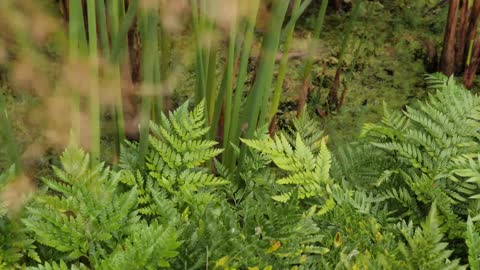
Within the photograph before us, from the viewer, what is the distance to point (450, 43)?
177 centimetres

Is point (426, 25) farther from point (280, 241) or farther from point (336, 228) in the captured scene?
point (280, 241)

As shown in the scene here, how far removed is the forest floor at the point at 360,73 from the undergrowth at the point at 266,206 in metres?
0.39

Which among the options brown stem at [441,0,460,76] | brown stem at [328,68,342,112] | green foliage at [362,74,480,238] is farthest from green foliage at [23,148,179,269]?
brown stem at [441,0,460,76]

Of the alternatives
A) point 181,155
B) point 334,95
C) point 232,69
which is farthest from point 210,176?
point 334,95

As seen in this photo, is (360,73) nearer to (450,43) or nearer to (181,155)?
→ (450,43)

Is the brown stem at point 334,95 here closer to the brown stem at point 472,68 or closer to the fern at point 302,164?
the brown stem at point 472,68

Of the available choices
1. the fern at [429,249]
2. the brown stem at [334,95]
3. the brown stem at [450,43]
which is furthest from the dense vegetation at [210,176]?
the brown stem at [450,43]

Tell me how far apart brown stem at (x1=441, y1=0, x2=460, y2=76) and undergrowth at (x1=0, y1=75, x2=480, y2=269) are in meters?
0.47

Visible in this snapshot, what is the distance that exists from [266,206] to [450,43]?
100 centimetres

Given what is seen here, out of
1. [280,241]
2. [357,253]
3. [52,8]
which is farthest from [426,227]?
[52,8]

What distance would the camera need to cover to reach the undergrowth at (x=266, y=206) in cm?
91

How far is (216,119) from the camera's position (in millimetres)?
1240

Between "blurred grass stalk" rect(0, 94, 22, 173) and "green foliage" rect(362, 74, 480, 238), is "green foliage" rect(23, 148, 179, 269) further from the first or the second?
"green foliage" rect(362, 74, 480, 238)

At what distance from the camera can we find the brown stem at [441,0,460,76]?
5.58 feet
